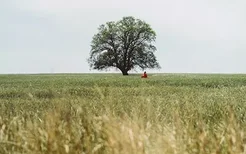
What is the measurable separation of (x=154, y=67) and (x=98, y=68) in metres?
9.40

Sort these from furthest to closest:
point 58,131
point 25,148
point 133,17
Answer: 1. point 133,17
2. point 58,131
3. point 25,148

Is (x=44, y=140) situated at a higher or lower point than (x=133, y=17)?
lower

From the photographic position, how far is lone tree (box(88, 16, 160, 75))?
6919 centimetres

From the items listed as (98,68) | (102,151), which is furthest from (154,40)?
(102,151)

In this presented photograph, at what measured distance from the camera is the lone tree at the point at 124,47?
6919cm

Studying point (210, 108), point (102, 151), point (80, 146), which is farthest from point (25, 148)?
point (210, 108)

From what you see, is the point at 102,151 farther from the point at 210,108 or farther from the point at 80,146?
the point at 210,108

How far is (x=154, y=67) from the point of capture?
7169 cm

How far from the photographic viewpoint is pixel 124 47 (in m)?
70.1

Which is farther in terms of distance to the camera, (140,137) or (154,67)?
(154,67)

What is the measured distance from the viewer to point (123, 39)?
70.6m

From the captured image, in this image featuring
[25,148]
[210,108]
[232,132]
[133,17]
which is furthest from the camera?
[133,17]

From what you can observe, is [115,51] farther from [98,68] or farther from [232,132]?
[232,132]

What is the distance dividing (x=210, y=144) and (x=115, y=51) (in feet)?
213
